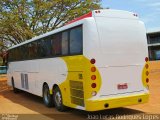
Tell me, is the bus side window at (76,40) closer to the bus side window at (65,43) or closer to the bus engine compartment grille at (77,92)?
the bus side window at (65,43)

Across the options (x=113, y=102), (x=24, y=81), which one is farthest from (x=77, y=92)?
(x=24, y=81)

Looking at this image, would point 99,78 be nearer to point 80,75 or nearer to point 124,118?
point 80,75

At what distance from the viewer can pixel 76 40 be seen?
12.4 m

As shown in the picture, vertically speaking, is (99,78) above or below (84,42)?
below

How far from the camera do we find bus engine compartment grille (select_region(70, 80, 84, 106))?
38.9 ft

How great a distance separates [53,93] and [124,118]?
3968mm

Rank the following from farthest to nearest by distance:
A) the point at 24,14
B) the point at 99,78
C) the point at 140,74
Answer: the point at 24,14 → the point at 140,74 → the point at 99,78

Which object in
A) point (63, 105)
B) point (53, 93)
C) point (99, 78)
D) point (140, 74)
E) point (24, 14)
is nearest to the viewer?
point (99, 78)

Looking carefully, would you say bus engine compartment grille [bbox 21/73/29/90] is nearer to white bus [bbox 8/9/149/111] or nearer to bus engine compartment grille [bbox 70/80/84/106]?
white bus [bbox 8/9/149/111]

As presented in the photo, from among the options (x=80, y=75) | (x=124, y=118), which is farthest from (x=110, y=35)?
(x=124, y=118)

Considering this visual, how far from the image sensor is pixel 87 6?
30.5 metres

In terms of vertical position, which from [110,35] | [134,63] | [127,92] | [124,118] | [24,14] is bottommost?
[124,118]

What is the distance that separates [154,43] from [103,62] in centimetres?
6493

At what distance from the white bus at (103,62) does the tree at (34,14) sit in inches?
604
